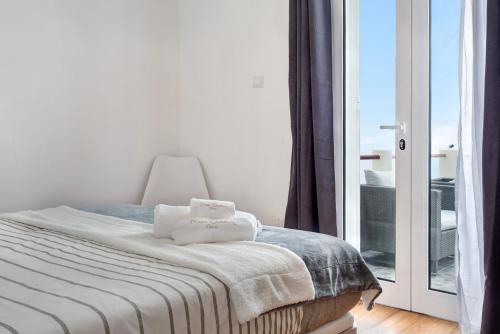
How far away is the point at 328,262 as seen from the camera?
1829 millimetres

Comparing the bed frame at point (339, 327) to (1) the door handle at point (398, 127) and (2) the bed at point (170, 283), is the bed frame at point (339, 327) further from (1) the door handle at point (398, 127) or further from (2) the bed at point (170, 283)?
(1) the door handle at point (398, 127)

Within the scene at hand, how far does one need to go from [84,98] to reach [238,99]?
3.73ft

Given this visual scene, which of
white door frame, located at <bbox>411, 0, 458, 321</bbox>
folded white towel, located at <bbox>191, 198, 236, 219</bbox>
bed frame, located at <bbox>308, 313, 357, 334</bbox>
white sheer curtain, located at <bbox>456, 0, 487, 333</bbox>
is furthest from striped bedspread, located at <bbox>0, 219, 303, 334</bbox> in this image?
white door frame, located at <bbox>411, 0, 458, 321</bbox>

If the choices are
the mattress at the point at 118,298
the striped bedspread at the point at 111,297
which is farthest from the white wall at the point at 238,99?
the striped bedspread at the point at 111,297

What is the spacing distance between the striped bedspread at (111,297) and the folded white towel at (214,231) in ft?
0.70

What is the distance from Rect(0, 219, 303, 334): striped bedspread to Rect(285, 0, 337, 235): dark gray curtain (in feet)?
4.66

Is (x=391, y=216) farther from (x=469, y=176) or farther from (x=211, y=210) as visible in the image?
(x=211, y=210)

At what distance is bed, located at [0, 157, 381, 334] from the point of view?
1186mm

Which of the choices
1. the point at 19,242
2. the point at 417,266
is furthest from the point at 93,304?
the point at 417,266

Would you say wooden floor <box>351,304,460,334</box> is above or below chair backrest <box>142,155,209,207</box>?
below

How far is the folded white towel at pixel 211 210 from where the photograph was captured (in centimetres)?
197

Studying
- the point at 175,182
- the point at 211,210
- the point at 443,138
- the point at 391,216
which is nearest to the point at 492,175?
the point at 443,138

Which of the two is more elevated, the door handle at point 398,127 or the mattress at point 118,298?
the door handle at point 398,127

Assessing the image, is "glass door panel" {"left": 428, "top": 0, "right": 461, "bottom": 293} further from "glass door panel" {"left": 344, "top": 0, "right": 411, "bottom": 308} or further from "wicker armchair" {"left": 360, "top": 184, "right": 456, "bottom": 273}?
"glass door panel" {"left": 344, "top": 0, "right": 411, "bottom": 308}
